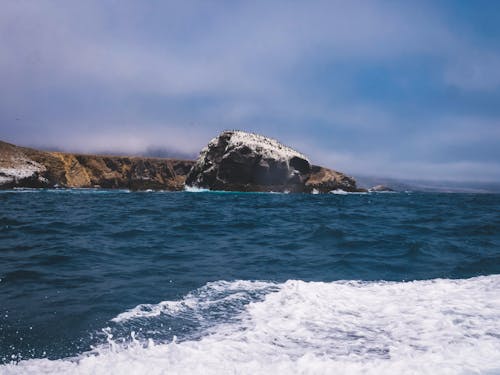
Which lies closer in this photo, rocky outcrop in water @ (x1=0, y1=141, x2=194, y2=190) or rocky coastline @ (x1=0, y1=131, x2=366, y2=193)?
rocky outcrop in water @ (x1=0, y1=141, x2=194, y2=190)

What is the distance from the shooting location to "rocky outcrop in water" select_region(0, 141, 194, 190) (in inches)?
2717

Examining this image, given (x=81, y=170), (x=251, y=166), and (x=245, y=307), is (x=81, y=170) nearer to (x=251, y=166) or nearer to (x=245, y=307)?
(x=251, y=166)

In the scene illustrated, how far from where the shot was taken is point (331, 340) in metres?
4.13

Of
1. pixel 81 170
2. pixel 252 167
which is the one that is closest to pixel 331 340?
pixel 252 167

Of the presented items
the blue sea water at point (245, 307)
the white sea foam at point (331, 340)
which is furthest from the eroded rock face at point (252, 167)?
the white sea foam at point (331, 340)

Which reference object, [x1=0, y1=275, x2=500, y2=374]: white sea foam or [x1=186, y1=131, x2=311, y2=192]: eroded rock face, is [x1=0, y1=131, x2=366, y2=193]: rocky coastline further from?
[x1=0, y1=275, x2=500, y2=374]: white sea foam

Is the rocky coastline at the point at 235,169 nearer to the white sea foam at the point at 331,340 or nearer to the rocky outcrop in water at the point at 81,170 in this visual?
the rocky outcrop in water at the point at 81,170

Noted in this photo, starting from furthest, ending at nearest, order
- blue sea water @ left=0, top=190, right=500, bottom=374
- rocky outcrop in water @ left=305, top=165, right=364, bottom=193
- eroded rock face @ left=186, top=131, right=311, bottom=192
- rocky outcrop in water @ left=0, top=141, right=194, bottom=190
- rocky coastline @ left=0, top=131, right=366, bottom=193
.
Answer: rocky outcrop in water @ left=305, top=165, right=364, bottom=193 → eroded rock face @ left=186, top=131, right=311, bottom=192 → rocky coastline @ left=0, top=131, right=366, bottom=193 → rocky outcrop in water @ left=0, top=141, right=194, bottom=190 → blue sea water @ left=0, top=190, right=500, bottom=374

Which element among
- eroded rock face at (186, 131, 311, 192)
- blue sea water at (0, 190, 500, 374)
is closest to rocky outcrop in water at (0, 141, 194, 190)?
eroded rock face at (186, 131, 311, 192)

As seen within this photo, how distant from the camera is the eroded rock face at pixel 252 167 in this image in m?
86.0

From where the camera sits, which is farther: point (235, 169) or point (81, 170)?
point (81, 170)

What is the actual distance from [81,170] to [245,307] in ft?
367

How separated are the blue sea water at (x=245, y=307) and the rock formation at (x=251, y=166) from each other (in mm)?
74912

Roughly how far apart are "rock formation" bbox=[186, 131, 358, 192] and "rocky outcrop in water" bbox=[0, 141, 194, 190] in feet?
36.4
